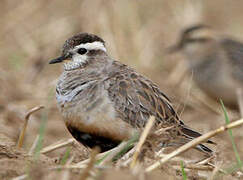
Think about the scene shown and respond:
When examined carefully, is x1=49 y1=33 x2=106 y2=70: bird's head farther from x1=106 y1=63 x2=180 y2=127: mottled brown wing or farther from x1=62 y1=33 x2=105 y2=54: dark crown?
x1=106 y1=63 x2=180 y2=127: mottled brown wing

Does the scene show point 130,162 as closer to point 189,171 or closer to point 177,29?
point 189,171

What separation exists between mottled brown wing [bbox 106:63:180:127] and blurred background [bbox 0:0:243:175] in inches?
105

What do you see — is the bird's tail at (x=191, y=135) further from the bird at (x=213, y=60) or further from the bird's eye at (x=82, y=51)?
the bird at (x=213, y=60)

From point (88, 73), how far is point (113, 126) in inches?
27.7

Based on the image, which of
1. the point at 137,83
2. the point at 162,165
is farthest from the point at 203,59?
the point at 162,165

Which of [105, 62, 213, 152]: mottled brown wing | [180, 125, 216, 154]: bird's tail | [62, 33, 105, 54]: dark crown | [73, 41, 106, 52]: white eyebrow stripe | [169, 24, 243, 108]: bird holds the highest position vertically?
[62, 33, 105, 54]: dark crown

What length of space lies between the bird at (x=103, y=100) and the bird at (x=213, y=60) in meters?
4.09

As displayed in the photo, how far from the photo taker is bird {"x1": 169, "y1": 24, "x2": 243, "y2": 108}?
9102mm

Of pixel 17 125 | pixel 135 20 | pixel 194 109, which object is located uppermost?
pixel 135 20

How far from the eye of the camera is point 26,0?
10.6m

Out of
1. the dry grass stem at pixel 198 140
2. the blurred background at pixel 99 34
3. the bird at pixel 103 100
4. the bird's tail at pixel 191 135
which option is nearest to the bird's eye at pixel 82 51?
the bird at pixel 103 100

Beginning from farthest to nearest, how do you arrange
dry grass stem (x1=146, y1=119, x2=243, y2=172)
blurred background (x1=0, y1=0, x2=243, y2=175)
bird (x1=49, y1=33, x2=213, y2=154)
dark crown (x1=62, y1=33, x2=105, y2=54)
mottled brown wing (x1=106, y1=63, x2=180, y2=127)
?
blurred background (x1=0, y1=0, x2=243, y2=175) < dark crown (x1=62, y1=33, x2=105, y2=54) < mottled brown wing (x1=106, y1=63, x2=180, y2=127) < bird (x1=49, y1=33, x2=213, y2=154) < dry grass stem (x1=146, y1=119, x2=243, y2=172)

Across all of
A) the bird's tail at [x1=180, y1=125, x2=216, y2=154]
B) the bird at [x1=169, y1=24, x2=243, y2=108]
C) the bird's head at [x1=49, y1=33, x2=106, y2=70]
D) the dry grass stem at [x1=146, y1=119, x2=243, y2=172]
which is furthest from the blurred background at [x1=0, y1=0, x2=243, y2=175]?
the dry grass stem at [x1=146, y1=119, x2=243, y2=172]

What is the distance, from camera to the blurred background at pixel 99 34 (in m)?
8.31
